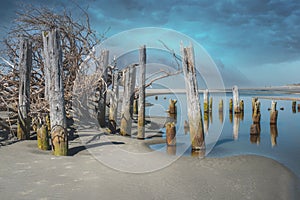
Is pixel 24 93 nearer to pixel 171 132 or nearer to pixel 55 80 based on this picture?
pixel 55 80

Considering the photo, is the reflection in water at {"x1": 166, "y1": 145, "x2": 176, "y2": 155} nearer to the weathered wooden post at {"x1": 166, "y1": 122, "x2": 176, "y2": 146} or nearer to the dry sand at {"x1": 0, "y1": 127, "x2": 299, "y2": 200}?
the weathered wooden post at {"x1": 166, "y1": 122, "x2": 176, "y2": 146}

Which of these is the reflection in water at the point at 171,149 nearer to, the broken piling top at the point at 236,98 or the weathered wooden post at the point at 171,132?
the weathered wooden post at the point at 171,132

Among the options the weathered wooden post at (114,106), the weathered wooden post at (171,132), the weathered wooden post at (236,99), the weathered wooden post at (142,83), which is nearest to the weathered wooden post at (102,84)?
the weathered wooden post at (114,106)

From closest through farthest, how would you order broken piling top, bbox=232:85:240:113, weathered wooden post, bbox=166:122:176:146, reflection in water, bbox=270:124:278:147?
weathered wooden post, bbox=166:122:176:146
reflection in water, bbox=270:124:278:147
broken piling top, bbox=232:85:240:113

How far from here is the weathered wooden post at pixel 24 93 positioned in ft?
24.8

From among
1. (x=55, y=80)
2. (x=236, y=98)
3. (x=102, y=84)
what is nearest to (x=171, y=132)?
(x=102, y=84)

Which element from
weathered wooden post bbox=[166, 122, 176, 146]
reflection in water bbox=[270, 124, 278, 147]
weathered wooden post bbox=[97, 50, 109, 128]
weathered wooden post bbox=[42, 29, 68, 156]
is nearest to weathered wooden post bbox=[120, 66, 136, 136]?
weathered wooden post bbox=[97, 50, 109, 128]

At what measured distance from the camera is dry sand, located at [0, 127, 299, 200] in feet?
13.3

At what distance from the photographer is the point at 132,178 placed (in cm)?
475

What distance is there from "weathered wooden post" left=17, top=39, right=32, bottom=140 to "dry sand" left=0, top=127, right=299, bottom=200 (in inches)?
38.9

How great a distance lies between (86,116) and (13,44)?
4.10m

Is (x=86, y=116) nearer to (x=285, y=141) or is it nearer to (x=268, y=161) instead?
(x=268, y=161)

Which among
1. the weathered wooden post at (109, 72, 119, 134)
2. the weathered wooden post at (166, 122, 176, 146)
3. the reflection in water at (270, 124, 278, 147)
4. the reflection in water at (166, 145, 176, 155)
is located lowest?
the reflection in water at (270, 124, 278, 147)

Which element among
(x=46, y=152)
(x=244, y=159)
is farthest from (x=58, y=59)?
(x=244, y=159)
